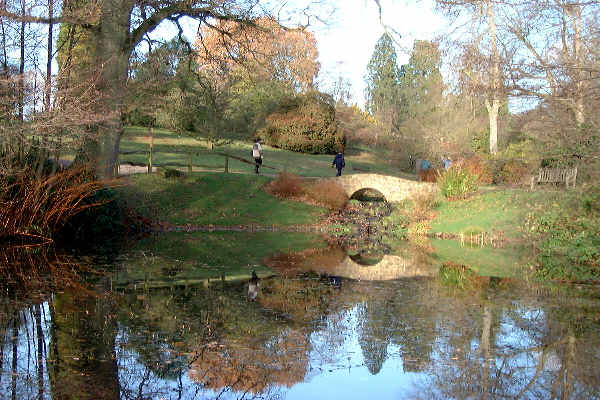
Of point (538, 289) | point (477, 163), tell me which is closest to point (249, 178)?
point (477, 163)

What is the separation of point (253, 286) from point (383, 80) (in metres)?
51.9

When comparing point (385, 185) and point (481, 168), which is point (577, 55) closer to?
point (385, 185)

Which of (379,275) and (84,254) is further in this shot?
(84,254)

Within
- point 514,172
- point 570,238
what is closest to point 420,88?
point 514,172

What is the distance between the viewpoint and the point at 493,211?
23.9m

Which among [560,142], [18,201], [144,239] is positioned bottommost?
[144,239]

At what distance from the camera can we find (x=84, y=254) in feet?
51.4

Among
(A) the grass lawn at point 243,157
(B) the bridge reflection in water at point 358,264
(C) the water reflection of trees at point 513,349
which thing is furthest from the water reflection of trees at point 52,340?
(A) the grass lawn at point 243,157

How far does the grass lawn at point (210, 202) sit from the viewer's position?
2391 centimetres

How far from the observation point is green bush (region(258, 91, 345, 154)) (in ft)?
140

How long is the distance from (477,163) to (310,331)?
23.9 metres

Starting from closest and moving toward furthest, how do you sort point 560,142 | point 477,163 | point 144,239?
point 144,239
point 560,142
point 477,163

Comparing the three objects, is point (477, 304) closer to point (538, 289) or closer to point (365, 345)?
point (538, 289)


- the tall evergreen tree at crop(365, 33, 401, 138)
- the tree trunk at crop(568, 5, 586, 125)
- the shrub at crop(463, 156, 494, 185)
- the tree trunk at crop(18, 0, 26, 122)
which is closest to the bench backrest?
the shrub at crop(463, 156, 494, 185)
